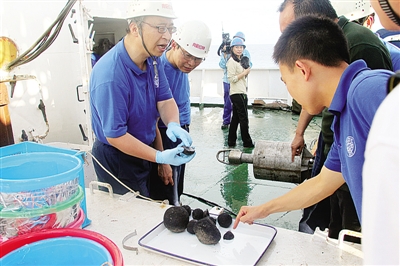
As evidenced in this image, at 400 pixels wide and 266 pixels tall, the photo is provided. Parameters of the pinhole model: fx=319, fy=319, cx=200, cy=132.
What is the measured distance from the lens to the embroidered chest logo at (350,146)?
36.6 inches

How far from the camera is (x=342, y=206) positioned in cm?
180

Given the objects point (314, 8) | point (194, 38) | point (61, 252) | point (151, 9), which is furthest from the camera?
point (194, 38)

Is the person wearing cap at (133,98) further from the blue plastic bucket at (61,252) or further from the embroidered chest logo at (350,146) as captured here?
the embroidered chest logo at (350,146)

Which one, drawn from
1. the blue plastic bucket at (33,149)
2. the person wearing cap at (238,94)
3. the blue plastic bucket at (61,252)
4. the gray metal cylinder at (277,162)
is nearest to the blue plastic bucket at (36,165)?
the blue plastic bucket at (33,149)

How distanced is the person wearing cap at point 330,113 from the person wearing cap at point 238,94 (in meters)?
3.01

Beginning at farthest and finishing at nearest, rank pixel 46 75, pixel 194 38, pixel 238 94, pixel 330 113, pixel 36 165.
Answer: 1. pixel 238 94
2. pixel 46 75
3. pixel 194 38
4. pixel 330 113
5. pixel 36 165

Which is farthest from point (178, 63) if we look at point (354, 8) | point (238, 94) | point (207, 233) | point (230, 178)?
point (238, 94)

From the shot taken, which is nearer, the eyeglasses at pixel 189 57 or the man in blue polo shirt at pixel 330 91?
the man in blue polo shirt at pixel 330 91

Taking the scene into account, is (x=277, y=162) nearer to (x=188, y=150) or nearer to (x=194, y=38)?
(x=188, y=150)

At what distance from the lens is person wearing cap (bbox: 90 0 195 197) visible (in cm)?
170

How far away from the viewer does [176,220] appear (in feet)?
4.35

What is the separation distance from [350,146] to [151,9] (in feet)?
4.18

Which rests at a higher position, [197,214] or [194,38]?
[194,38]

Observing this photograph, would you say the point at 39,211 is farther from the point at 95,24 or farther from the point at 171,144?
the point at 95,24
